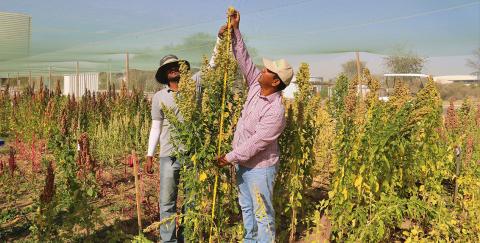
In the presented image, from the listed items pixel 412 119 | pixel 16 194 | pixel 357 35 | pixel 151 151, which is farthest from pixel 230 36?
pixel 357 35

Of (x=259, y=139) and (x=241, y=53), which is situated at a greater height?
(x=241, y=53)

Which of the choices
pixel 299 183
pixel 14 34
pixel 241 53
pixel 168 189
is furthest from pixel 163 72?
pixel 14 34

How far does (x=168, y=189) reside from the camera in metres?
3.53

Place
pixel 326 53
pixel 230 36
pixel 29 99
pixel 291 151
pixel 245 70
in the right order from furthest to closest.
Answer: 1. pixel 326 53
2. pixel 29 99
3. pixel 291 151
4. pixel 245 70
5. pixel 230 36

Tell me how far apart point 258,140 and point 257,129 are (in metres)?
0.08

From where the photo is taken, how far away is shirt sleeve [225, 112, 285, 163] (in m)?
2.95

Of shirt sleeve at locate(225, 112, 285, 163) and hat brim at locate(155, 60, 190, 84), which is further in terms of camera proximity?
hat brim at locate(155, 60, 190, 84)

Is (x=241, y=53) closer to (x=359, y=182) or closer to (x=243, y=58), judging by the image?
(x=243, y=58)

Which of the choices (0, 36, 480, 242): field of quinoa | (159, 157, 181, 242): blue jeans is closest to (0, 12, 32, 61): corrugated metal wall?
(0, 36, 480, 242): field of quinoa

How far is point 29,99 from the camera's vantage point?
10438 mm

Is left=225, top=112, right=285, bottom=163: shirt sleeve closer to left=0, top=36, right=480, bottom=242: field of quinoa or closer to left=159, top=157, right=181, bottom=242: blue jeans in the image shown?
left=0, top=36, right=480, bottom=242: field of quinoa

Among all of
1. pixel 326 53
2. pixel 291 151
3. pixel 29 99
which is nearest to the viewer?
pixel 291 151

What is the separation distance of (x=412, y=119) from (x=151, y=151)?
223 cm

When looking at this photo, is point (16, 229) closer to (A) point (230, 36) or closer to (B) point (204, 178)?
(B) point (204, 178)
